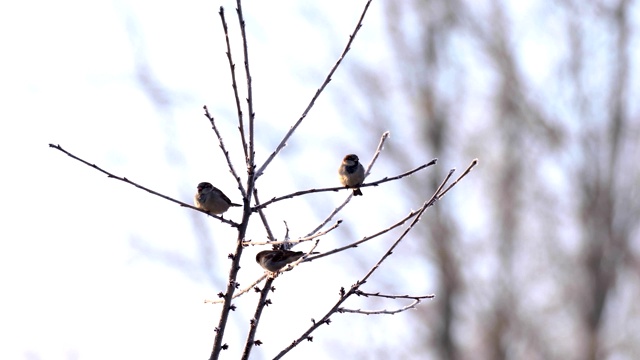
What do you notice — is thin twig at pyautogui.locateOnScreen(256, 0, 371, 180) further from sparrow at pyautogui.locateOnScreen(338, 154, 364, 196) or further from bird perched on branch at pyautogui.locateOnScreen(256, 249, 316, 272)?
sparrow at pyautogui.locateOnScreen(338, 154, 364, 196)

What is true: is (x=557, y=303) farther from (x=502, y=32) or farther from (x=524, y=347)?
(x=502, y=32)

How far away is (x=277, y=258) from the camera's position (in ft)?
13.2

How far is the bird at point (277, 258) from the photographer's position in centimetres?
402

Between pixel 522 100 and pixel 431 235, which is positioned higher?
pixel 522 100

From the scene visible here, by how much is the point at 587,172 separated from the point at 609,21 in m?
1.85

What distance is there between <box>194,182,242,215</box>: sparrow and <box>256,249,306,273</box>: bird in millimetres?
1928

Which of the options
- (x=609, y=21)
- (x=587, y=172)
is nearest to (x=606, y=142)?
(x=587, y=172)

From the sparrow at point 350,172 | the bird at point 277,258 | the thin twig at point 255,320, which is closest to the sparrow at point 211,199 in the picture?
the sparrow at point 350,172

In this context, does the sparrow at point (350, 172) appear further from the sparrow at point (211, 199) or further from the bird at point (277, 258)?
the bird at point (277, 258)

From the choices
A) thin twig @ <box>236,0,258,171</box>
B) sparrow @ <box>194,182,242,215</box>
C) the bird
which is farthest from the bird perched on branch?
sparrow @ <box>194,182,242,215</box>

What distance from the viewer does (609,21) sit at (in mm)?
13875

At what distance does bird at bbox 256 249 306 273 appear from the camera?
13.2 ft

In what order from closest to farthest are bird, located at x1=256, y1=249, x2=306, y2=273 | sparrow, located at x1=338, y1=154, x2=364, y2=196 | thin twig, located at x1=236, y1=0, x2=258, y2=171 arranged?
thin twig, located at x1=236, y1=0, x2=258, y2=171, bird, located at x1=256, y1=249, x2=306, y2=273, sparrow, located at x1=338, y1=154, x2=364, y2=196

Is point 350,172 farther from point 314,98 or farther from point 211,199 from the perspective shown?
point 314,98
